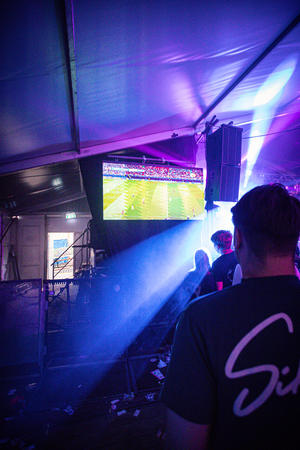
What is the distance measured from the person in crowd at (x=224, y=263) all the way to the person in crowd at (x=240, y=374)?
2237 millimetres

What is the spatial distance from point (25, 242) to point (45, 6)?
10.3 m

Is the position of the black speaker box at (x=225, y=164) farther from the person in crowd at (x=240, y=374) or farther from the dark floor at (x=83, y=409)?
the person in crowd at (x=240, y=374)

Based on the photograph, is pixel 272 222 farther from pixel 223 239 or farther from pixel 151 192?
pixel 151 192

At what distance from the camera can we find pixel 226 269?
2.90 m

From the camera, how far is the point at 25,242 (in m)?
10.2

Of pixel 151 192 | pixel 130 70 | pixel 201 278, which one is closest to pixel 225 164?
pixel 151 192

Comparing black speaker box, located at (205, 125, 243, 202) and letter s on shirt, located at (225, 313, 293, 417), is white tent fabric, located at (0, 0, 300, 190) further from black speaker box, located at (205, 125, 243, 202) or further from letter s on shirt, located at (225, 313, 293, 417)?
letter s on shirt, located at (225, 313, 293, 417)

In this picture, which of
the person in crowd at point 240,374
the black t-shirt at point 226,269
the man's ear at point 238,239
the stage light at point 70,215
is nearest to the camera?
the person in crowd at point 240,374

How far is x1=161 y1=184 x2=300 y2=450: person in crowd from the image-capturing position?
2.25ft

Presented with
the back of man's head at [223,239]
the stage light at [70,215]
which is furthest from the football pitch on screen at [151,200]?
the stage light at [70,215]

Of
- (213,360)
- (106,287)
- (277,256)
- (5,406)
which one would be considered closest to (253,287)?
(277,256)

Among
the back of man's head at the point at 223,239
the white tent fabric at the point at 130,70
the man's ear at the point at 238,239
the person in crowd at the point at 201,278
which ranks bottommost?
the person in crowd at the point at 201,278

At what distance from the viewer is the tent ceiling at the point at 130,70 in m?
1.84

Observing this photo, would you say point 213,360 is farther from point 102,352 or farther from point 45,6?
point 102,352
